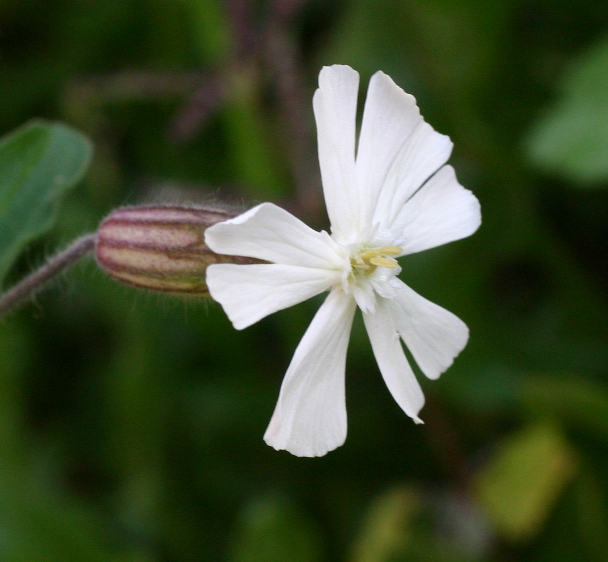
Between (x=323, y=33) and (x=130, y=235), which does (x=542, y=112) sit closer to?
(x=323, y=33)

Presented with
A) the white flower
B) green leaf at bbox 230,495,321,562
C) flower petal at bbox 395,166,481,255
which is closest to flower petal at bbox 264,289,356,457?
the white flower

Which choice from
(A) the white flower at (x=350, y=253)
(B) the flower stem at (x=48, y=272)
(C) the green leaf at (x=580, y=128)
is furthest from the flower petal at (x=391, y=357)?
(C) the green leaf at (x=580, y=128)

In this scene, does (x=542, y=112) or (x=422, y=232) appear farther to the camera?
(x=542, y=112)

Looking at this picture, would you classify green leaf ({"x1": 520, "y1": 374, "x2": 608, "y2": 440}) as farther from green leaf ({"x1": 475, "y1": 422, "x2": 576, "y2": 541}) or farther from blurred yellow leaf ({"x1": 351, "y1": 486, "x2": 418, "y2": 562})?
blurred yellow leaf ({"x1": 351, "y1": 486, "x2": 418, "y2": 562})

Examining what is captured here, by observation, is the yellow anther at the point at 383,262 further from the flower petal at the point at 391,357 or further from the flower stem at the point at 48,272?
the flower stem at the point at 48,272

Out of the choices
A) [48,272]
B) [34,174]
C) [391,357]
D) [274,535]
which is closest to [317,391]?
[391,357]

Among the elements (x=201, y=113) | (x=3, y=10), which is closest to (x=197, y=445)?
(x=201, y=113)
